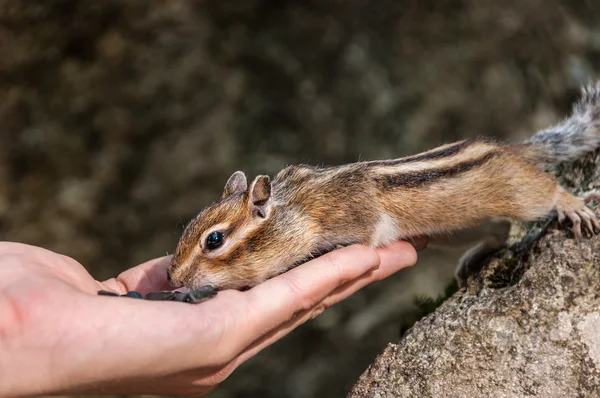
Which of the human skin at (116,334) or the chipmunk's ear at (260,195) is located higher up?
the chipmunk's ear at (260,195)

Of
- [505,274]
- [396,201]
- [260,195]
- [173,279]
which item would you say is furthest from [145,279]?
[505,274]

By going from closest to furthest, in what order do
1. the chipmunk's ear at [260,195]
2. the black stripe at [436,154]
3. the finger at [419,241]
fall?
the chipmunk's ear at [260,195]
the black stripe at [436,154]
the finger at [419,241]

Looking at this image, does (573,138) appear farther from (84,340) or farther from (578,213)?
(84,340)

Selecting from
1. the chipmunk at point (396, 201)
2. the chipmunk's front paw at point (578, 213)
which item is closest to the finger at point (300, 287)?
the chipmunk at point (396, 201)

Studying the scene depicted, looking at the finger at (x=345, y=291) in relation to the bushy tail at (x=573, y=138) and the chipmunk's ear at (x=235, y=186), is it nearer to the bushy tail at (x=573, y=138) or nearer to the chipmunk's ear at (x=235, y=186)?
the chipmunk's ear at (x=235, y=186)

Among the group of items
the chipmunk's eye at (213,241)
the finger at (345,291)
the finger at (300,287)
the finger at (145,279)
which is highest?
the finger at (145,279)

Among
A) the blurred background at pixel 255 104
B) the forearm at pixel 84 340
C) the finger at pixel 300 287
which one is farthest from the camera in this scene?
the blurred background at pixel 255 104

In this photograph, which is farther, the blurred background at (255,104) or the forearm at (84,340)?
the blurred background at (255,104)

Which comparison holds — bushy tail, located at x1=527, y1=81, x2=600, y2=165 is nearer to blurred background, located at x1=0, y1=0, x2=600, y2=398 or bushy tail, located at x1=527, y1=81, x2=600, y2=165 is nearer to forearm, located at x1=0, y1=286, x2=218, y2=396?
blurred background, located at x1=0, y1=0, x2=600, y2=398
